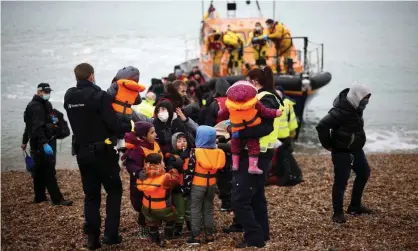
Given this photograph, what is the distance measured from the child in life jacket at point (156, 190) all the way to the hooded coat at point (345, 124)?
5.73ft

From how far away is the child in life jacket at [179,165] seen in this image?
231 inches

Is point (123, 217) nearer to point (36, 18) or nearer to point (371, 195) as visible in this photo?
point (371, 195)

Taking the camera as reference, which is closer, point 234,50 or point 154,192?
point 154,192

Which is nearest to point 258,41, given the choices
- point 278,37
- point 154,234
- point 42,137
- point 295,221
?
point 278,37

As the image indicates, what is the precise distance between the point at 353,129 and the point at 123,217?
10.1ft

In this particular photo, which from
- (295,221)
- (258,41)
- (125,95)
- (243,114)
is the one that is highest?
(258,41)

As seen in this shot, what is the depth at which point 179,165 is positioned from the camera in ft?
19.2

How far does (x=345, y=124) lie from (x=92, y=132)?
9.03 ft

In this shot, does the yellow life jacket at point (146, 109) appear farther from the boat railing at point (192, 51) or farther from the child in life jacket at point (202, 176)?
the boat railing at point (192, 51)

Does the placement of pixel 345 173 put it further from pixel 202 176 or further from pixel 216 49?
pixel 216 49

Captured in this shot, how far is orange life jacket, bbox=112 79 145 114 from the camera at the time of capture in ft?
17.9

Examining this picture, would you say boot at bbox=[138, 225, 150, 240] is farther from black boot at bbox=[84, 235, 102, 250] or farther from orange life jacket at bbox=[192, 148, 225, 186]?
orange life jacket at bbox=[192, 148, 225, 186]

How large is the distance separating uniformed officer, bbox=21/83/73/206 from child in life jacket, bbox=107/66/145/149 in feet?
7.48

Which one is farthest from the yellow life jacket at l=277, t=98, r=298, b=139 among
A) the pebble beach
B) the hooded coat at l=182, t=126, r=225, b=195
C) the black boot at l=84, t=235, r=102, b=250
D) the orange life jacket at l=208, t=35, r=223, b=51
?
the orange life jacket at l=208, t=35, r=223, b=51
